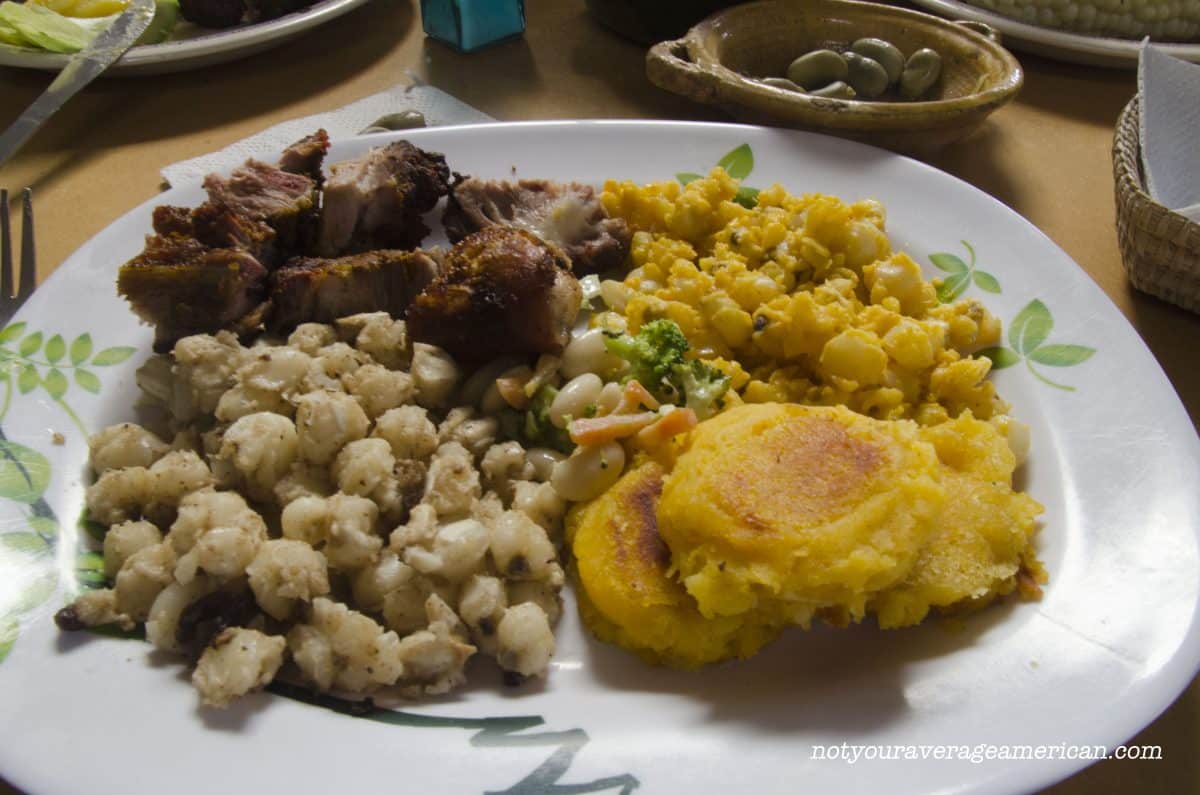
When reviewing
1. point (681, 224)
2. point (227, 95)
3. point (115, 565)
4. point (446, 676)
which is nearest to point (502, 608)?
point (446, 676)

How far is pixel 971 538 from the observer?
161cm

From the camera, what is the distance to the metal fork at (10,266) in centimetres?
232

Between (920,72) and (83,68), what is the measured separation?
2996mm

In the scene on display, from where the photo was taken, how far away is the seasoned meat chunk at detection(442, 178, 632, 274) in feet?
7.90

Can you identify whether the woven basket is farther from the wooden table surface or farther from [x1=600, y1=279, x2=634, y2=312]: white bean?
[x1=600, y1=279, x2=634, y2=312]: white bean

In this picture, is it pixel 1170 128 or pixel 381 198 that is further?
pixel 1170 128

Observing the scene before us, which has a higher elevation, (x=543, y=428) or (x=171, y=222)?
(x=171, y=222)

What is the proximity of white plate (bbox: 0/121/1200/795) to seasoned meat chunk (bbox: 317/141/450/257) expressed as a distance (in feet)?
2.22

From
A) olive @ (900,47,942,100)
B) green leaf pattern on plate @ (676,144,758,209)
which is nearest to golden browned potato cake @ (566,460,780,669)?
green leaf pattern on plate @ (676,144,758,209)

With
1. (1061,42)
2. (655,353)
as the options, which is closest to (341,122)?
(655,353)

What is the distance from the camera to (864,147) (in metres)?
2.58

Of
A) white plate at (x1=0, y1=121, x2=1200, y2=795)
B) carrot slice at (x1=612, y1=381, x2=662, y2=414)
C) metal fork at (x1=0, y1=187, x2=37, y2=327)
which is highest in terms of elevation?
metal fork at (x1=0, y1=187, x2=37, y2=327)

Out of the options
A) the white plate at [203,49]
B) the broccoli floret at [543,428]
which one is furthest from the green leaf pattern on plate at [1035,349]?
the white plate at [203,49]

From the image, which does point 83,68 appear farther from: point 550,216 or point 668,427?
point 668,427
